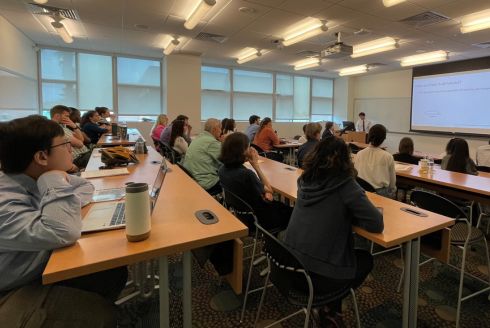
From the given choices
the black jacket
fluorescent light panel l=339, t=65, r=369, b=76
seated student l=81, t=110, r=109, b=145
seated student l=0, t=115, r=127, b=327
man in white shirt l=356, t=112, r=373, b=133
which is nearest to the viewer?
seated student l=0, t=115, r=127, b=327

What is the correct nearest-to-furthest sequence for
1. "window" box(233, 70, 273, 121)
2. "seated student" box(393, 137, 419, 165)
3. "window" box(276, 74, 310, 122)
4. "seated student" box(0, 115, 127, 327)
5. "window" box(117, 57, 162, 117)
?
1. "seated student" box(0, 115, 127, 327)
2. "seated student" box(393, 137, 419, 165)
3. "window" box(117, 57, 162, 117)
4. "window" box(233, 70, 273, 121)
5. "window" box(276, 74, 310, 122)

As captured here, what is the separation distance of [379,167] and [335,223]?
1599 mm

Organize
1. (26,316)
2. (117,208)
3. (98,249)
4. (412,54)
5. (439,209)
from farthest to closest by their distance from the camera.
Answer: (412,54) → (439,209) → (117,208) → (98,249) → (26,316)

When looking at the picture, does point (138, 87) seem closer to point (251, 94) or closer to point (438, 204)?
point (251, 94)

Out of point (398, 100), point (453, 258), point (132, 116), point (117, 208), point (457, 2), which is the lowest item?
point (453, 258)

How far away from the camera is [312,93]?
11.2m

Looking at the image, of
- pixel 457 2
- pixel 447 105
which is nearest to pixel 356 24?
pixel 457 2

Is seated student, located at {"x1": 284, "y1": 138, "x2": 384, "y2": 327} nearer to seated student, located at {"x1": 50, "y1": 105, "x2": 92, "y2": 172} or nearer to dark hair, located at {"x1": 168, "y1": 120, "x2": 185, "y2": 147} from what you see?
seated student, located at {"x1": 50, "y1": 105, "x2": 92, "y2": 172}

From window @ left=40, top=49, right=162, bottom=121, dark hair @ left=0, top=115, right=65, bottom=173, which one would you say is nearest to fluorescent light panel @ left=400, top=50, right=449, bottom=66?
window @ left=40, top=49, right=162, bottom=121

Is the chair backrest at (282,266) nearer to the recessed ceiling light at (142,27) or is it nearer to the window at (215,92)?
the recessed ceiling light at (142,27)

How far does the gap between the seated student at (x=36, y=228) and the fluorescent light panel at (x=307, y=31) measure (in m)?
4.67

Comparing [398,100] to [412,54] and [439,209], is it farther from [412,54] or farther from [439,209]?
[439,209]

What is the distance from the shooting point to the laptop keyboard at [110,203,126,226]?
1317 mm

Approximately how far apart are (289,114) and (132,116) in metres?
5.50
